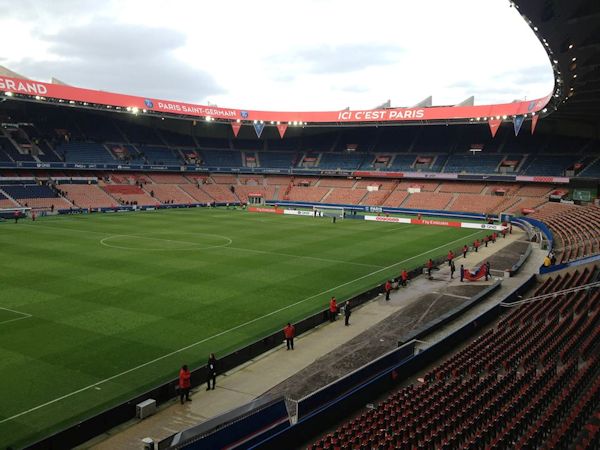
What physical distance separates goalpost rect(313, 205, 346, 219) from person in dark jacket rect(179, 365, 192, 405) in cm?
5019

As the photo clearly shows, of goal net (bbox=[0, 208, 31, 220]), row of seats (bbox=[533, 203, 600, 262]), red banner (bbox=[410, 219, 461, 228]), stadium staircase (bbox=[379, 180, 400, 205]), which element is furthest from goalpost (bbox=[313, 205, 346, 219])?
goal net (bbox=[0, 208, 31, 220])

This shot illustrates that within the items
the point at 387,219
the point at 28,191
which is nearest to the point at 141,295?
the point at 387,219

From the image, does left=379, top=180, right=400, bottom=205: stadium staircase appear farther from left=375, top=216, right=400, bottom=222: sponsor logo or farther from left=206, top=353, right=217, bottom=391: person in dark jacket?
left=206, top=353, right=217, bottom=391: person in dark jacket

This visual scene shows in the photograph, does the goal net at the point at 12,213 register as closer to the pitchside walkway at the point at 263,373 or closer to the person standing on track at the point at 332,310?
the person standing on track at the point at 332,310

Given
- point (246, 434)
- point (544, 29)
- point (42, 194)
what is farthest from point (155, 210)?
point (246, 434)

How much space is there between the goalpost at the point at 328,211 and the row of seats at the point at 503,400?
47.9 meters

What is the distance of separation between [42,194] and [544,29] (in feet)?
201

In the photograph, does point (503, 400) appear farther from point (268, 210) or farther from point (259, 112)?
point (259, 112)

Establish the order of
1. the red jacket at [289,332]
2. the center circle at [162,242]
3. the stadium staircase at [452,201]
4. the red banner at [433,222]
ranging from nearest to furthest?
the red jacket at [289,332] < the center circle at [162,242] < the red banner at [433,222] < the stadium staircase at [452,201]

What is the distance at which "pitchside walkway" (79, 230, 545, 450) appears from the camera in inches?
484

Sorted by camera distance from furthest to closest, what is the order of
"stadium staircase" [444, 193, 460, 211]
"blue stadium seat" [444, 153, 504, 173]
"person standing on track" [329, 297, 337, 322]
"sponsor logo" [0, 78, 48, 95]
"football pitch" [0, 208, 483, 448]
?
"blue stadium seat" [444, 153, 504, 173] → "stadium staircase" [444, 193, 460, 211] → "sponsor logo" [0, 78, 48, 95] → "person standing on track" [329, 297, 337, 322] → "football pitch" [0, 208, 483, 448]

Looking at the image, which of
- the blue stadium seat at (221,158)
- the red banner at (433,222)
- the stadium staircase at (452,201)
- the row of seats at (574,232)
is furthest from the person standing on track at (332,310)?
the blue stadium seat at (221,158)

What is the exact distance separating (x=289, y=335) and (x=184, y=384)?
4.86 meters

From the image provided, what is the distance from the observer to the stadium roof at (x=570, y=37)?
20.2m
